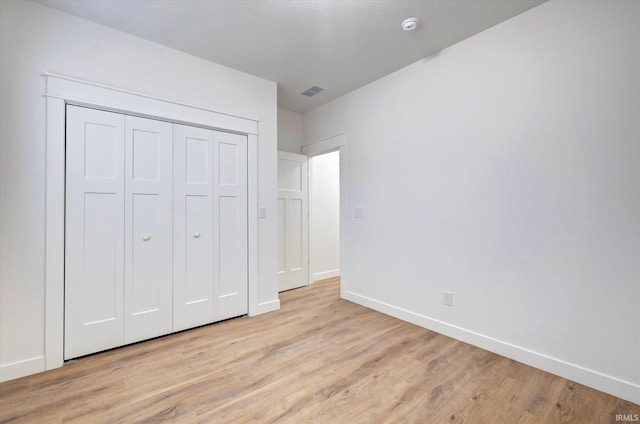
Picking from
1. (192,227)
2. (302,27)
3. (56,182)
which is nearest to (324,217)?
(192,227)

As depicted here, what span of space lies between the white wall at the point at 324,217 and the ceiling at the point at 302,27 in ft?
5.89

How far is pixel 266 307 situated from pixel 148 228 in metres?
1.49

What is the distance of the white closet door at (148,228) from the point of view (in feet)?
7.91

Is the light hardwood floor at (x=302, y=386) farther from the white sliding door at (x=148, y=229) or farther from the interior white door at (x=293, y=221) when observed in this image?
the interior white door at (x=293, y=221)

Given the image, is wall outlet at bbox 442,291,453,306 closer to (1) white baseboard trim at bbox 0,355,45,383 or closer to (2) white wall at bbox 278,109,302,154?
(2) white wall at bbox 278,109,302,154

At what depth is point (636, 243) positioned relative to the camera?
171 cm

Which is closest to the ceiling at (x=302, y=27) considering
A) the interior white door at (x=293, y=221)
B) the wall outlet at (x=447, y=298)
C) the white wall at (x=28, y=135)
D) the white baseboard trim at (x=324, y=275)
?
the white wall at (x=28, y=135)

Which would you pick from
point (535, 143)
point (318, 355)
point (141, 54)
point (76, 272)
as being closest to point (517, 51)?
point (535, 143)

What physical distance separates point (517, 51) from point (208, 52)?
8.84ft

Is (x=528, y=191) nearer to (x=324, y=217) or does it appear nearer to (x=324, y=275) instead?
(x=324, y=217)

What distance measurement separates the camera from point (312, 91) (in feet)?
11.7

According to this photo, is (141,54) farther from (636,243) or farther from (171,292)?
(636,243)

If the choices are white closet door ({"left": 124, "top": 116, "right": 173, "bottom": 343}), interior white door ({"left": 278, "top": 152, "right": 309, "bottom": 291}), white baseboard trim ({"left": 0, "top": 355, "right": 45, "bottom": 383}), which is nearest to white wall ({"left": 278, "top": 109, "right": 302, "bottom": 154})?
interior white door ({"left": 278, "top": 152, "right": 309, "bottom": 291})

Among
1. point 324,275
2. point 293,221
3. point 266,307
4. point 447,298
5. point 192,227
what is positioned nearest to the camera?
point 447,298
